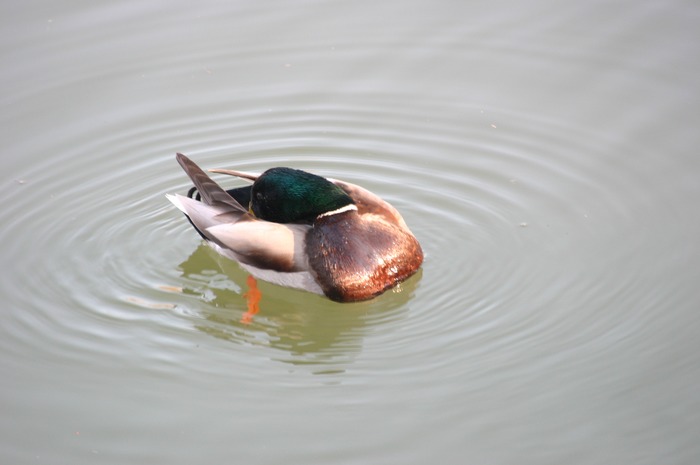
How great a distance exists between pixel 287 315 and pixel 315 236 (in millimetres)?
546

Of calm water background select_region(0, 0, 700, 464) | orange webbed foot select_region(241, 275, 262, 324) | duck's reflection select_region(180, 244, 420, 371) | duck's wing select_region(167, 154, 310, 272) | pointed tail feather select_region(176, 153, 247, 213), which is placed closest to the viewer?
calm water background select_region(0, 0, 700, 464)

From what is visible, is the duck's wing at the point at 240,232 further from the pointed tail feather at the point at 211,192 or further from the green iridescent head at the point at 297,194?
the green iridescent head at the point at 297,194

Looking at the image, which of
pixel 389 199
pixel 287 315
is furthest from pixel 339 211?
pixel 389 199

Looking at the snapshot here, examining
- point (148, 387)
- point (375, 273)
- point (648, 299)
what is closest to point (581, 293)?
point (648, 299)

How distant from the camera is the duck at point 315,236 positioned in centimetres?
698

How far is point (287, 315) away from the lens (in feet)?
22.9

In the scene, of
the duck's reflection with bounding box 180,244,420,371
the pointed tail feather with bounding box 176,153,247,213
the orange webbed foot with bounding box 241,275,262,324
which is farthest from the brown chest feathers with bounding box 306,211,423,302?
the pointed tail feather with bounding box 176,153,247,213

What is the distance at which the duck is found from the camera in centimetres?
698

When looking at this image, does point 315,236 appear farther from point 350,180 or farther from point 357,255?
point 350,180

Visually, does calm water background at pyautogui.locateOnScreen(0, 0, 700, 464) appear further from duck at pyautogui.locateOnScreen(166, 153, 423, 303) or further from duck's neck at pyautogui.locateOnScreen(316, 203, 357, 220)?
duck's neck at pyautogui.locateOnScreen(316, 203, 357, 220)

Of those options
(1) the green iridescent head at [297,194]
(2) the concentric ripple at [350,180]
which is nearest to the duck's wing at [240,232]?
(1) the green iridescent head at [297,194]

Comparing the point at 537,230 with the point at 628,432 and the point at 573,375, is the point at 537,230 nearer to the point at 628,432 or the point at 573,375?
the point at 573,375

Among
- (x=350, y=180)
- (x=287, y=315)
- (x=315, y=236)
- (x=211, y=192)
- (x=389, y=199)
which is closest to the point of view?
(x=287, y=315)

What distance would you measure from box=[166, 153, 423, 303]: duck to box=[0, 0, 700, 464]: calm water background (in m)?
0.15
